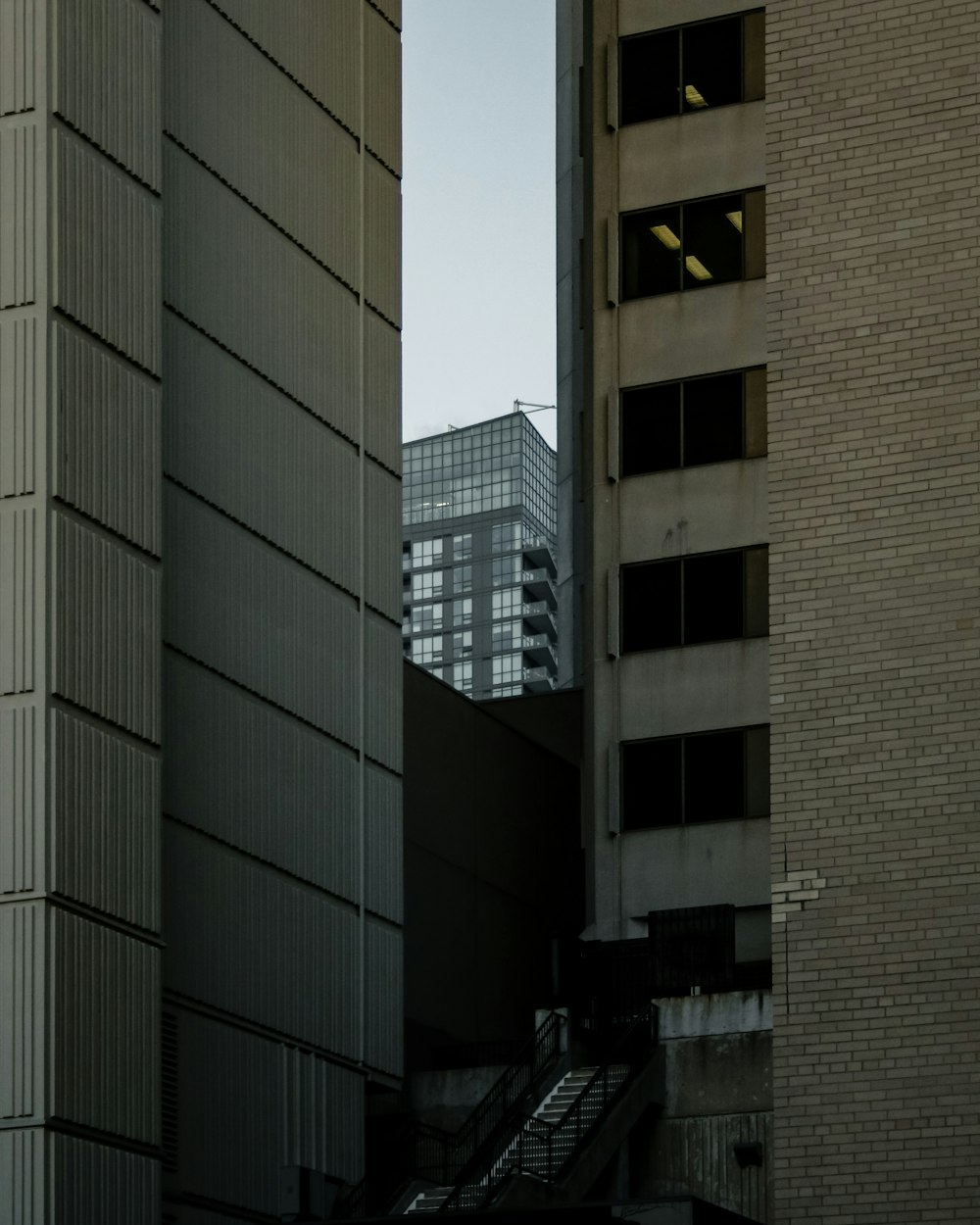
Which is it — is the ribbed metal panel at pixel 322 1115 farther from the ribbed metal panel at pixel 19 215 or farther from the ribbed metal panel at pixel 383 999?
the ribbed metal panel at pixel 19 215

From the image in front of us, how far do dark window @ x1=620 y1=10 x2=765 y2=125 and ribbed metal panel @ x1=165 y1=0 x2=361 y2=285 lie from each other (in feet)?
40.9

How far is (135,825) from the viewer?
97.1ft

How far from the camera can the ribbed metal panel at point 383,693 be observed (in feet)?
127

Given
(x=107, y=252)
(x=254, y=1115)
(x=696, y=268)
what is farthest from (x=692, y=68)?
(x=254, y=1115)

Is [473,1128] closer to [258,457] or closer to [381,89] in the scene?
[258,457]

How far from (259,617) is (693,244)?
17930 mm

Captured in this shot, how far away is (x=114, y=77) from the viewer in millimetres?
31094

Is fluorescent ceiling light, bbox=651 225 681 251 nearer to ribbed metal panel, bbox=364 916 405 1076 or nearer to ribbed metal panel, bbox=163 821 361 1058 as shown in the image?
ribbed metal panel, bbox=364 916 405 1076

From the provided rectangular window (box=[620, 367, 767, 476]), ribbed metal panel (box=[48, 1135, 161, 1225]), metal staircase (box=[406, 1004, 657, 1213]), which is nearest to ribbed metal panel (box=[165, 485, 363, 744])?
metal staircase (box=[406, 1004, 657, 1213])

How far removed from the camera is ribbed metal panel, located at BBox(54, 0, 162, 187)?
30.1 m

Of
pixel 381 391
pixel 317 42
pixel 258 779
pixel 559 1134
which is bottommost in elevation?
pixel 559 1134

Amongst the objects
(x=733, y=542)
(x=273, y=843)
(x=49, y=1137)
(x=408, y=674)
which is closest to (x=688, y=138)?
(x=733, y=542)

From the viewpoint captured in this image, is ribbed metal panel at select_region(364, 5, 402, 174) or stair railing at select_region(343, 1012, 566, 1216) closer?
stair railing at select_region(343, 1012, 566, 1216)

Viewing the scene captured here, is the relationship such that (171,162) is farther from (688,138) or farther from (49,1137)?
(688,138)
